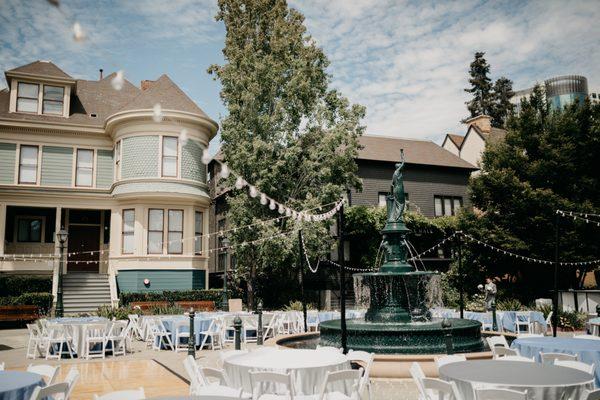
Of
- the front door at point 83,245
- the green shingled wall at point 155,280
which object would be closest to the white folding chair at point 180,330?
the green shingled wall at point 155,280

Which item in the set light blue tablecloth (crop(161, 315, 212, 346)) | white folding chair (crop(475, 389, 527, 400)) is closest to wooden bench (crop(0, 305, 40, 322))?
light blue tablecloth (crop(161, 315, 212, 346))

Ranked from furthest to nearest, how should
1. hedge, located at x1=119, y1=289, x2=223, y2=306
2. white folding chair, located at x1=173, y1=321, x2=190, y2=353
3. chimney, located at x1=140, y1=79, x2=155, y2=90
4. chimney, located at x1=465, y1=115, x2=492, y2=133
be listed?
chimney, located at x1=465, y1=115, x2=492, y2=133 → chimney, located at x1=140, y1=79, x2=155, y2=90 → hedge, located at x1=119, y1=289, x2=223, y2=306 → white folding chair, located at x1=173, y1=321, x2=190, y2=353

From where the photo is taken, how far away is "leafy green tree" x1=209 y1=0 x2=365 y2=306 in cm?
2509

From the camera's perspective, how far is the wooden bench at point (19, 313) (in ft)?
71.5

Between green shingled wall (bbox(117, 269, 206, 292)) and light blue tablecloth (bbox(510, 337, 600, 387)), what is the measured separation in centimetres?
1955

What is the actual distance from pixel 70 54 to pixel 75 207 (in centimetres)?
2216

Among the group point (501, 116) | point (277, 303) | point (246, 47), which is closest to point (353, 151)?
point (246, 47)

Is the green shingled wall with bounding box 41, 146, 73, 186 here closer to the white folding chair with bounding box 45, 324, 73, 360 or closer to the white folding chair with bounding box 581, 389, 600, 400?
the white folding chair with bounding box 45, 324, 73, 360

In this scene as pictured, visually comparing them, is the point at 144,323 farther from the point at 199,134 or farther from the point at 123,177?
the point at 199,134

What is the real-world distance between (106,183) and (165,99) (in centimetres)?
593

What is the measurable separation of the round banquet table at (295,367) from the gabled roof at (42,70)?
85.5 ft

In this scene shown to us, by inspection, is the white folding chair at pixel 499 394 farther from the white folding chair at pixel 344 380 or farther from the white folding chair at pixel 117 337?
the white folding chair at pixel 117 337

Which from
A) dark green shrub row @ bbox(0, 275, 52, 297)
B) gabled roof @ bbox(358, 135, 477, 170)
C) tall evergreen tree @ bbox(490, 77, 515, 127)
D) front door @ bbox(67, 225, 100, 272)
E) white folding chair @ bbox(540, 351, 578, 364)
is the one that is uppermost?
tall evergreen tree @ bbox(490, 77, 515, 127)

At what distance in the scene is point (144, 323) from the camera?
59.5 ft
